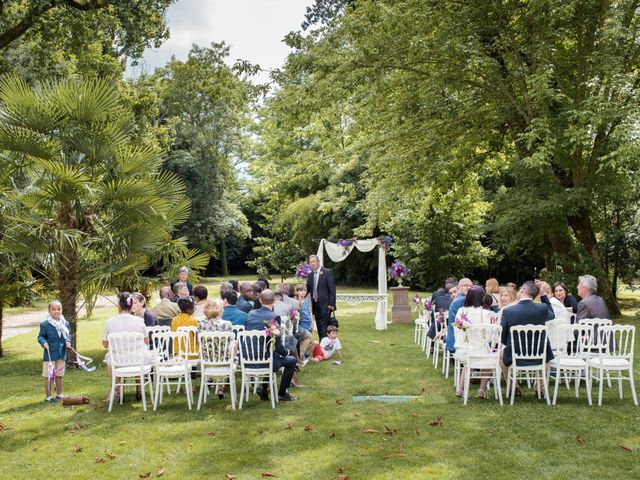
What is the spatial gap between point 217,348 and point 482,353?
10.1 feet

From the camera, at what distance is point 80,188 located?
10.4 meters

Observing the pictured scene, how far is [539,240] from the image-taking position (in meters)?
17.3

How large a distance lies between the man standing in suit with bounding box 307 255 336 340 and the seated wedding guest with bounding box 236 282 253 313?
232cm

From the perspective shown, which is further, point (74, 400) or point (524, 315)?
point (74, 400)

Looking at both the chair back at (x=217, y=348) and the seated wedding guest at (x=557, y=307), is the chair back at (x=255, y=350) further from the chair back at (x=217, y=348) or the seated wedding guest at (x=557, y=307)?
the seated wedding guest at (x=557, y=307)

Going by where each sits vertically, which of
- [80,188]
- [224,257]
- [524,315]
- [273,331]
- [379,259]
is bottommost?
[273,331]

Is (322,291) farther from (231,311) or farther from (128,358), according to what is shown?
(128,358)

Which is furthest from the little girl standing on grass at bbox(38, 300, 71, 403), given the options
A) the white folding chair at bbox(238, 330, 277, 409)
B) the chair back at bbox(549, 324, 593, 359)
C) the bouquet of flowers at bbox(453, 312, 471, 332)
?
the chair back at bbox(549, 324, 593, 359)

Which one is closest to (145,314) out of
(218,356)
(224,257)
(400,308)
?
(218,356)

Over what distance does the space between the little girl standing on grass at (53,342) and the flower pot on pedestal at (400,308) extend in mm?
10912

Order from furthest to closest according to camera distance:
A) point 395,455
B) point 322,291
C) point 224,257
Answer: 1. point 224,257
2. point 322,291
3. point 395,455

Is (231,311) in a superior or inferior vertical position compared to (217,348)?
superior

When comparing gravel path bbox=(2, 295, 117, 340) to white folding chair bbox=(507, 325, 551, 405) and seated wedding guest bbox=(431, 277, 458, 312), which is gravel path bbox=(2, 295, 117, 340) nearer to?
seated wedding guest bbox=(431, 277, 458, 312)

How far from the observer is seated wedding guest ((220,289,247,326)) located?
8.52m
